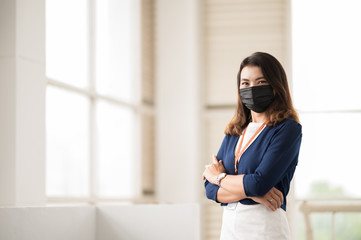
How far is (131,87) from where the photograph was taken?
5348 mm

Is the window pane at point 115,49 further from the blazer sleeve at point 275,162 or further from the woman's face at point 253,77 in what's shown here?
the blazer sleeve at point 275,162

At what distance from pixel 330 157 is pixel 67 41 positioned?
2610mm

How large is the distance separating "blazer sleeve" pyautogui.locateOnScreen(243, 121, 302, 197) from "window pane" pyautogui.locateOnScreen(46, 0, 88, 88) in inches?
83.2

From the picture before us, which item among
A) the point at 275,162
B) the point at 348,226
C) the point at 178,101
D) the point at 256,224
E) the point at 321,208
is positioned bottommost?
the point at 348,226

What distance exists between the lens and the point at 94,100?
15.2 feet

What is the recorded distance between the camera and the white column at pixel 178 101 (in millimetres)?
5598

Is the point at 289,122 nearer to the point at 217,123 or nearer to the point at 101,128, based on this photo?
the point at 101,128

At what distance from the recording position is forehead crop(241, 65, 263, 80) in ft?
7.87

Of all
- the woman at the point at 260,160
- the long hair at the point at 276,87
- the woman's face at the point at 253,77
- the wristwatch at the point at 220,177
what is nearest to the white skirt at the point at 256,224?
the woman at the point at 260,160

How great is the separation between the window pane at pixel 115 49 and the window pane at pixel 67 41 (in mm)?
248

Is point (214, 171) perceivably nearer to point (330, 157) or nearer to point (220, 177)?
point (220, 177)

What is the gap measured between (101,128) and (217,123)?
4.48ft

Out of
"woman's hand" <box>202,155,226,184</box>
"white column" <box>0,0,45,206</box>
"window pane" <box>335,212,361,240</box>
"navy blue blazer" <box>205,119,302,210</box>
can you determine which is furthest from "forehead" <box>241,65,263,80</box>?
"window pane" <box>335,212,361,240</box>

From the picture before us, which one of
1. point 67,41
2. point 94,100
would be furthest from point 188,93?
point 67,41
